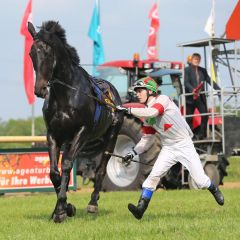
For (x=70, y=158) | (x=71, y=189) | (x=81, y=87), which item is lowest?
(x=71, y=189)

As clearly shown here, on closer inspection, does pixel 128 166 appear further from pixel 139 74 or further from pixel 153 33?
pixel 153 33

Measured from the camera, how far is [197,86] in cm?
1784

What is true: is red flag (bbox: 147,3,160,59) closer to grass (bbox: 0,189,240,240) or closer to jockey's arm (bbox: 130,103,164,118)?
grass (bbox: 0,189,240,240)

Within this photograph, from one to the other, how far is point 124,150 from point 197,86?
2447mm

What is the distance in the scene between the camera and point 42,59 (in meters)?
9.89

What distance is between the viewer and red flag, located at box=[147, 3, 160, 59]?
34.2 meters

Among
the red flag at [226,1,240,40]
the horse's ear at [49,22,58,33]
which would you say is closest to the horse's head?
the horse's ear at [49,22,58,33]

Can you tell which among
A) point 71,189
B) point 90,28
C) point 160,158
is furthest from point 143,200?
point 90,28

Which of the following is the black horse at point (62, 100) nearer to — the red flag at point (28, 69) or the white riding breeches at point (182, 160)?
the white riding breeches at point (182, 160)

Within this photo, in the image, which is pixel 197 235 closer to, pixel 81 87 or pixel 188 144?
pixel 188 144

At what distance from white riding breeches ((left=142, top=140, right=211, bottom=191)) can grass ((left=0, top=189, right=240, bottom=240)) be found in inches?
19.8

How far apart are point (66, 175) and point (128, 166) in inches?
312

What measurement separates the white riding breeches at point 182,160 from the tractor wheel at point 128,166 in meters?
7.19

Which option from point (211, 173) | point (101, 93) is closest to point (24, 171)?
point (211, 173)
